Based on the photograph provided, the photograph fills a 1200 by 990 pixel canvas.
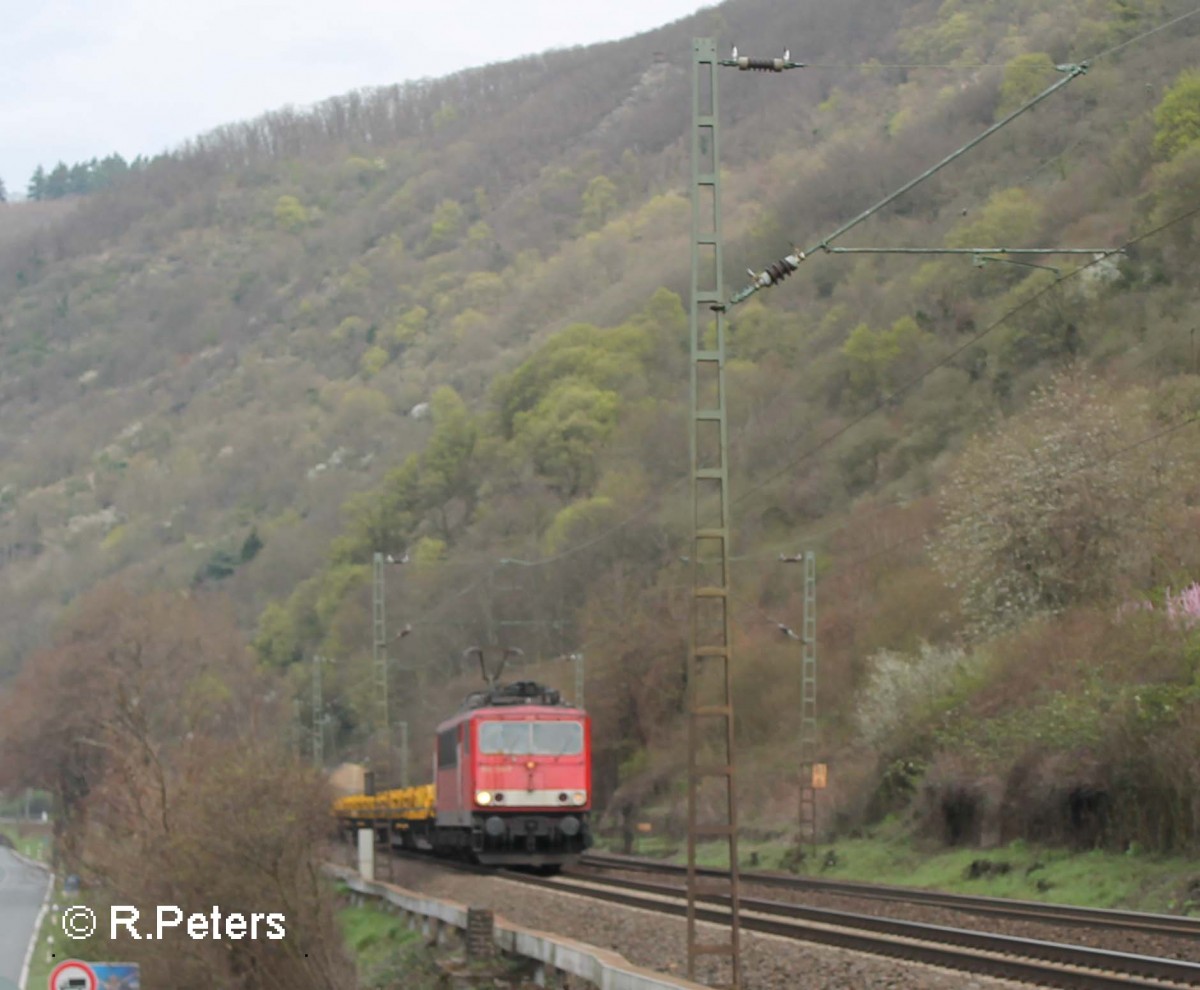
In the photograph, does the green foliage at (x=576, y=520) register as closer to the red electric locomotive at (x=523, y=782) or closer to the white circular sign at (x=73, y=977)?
the red electric locomotive at (x=523, y=782)

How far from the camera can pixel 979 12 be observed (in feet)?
601

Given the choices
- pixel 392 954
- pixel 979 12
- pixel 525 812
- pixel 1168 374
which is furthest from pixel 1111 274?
pixel 979 12

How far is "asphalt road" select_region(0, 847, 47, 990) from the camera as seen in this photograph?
52.5 metres

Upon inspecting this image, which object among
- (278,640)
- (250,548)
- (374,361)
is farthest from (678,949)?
(374,361)

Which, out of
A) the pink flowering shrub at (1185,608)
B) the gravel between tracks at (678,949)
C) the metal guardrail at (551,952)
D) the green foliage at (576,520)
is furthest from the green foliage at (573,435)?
the pink flowering shrub at (1185,608)

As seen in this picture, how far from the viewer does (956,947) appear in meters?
19.3

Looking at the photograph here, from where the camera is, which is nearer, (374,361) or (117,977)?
(117,977)

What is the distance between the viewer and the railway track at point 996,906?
20.7 m

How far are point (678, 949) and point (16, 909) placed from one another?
53.3 meters

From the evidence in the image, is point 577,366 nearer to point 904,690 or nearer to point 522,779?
point 904,690

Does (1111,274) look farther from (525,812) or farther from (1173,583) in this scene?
(525,812)

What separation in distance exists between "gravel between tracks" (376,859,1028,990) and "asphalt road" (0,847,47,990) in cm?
1794

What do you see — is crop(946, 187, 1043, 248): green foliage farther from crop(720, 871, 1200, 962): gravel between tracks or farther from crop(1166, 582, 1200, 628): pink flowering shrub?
crop(720, 871, 1200, 962): gravel between tracks

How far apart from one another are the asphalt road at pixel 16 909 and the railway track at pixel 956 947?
22.6m
